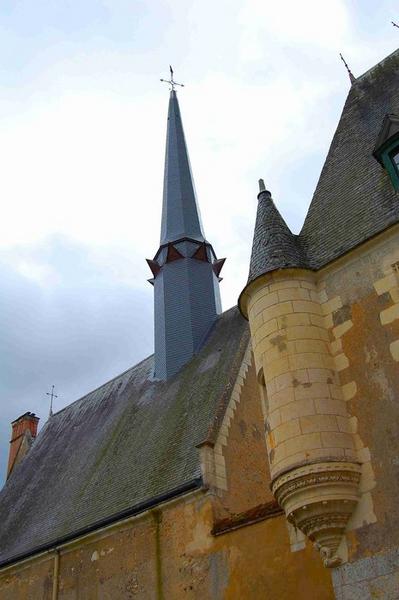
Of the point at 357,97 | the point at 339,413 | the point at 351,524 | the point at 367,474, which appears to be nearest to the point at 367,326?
the point at 339,413

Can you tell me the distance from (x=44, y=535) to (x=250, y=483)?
234 inches

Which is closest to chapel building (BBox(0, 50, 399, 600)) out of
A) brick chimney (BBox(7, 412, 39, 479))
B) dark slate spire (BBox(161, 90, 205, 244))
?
dark slate spire (BBox(161, 90, 205, 244))

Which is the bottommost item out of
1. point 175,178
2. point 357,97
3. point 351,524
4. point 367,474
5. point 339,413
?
point 351,524

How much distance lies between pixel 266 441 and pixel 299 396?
1.10m

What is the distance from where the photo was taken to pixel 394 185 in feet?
31.1

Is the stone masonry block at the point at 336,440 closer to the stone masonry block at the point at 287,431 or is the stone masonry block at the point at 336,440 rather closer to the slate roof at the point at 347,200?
the stone masonry block at the point at 287,431

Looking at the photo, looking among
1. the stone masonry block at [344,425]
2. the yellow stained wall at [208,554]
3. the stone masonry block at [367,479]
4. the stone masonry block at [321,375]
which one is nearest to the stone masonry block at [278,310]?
the stone masonry block at [321,375]

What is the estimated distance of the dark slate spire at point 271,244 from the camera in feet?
31.7

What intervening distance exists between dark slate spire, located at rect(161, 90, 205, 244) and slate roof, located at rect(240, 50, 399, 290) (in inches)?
374

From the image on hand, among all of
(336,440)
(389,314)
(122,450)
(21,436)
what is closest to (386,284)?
(389,314)

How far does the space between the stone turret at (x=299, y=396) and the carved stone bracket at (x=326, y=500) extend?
0.04 ft

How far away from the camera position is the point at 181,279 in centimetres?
1972

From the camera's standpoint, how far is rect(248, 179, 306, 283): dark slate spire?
9.66 meters

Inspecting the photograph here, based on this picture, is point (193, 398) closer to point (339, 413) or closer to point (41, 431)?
point (339, 413)
